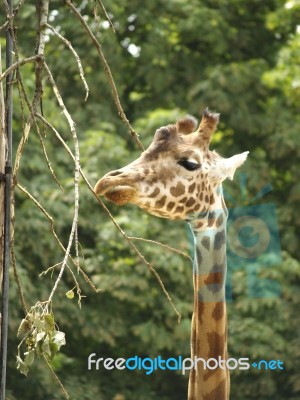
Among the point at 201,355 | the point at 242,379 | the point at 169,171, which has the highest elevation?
the point at 169,171

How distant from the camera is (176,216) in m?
2.44

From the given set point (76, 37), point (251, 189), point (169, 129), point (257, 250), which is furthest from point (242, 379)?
point (169, 129)

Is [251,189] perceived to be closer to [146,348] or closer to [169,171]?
[146,348]

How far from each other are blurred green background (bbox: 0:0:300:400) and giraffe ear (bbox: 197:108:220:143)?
3.28m

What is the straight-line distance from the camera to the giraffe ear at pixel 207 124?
2.40 metres

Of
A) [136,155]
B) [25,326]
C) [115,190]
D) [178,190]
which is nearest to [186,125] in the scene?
[178,190]

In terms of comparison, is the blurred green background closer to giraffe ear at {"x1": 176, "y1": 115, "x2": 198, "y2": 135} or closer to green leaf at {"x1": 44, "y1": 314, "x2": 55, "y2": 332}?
giraffe ear at {"x1": 176, "y1": 115, "x2": 198, "y2": 135}

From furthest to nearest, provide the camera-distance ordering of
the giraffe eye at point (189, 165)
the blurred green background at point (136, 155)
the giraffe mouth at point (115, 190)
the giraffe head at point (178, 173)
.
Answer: the blurred green background at point (136, 155), the giraffe eye at point (189, 165), the giraffe head at point (178, 173), the giraffe mouth at point (115, 190)

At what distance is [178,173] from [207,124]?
137mm

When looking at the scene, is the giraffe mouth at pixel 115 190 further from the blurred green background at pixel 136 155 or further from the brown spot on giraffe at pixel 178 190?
the blurred green background at pixel 136 155

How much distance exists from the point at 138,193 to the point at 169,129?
195mm

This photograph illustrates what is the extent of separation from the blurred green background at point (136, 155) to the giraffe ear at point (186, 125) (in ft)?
10.7

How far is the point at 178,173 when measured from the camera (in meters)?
2.37

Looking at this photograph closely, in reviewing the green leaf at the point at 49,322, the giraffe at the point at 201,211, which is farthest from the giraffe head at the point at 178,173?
the green leaf at the point at 49,322
